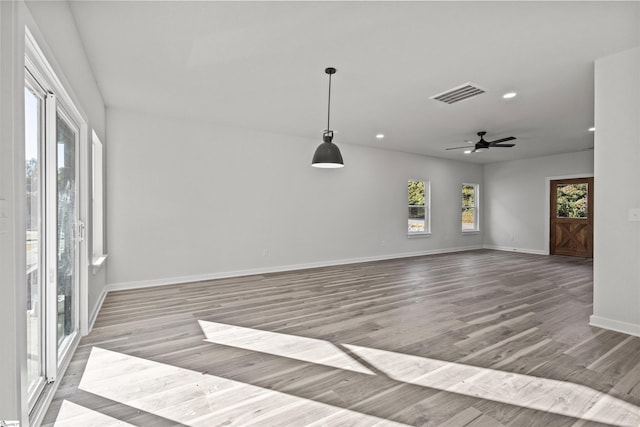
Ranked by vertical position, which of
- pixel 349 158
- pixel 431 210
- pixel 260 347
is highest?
pixel 349 158

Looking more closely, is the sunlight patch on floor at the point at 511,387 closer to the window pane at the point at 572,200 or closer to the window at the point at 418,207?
the window at the point at 418,207

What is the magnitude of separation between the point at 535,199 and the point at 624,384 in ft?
25.7

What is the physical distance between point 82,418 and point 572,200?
10.4 meters

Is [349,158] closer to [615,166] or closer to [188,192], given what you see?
[188,192]

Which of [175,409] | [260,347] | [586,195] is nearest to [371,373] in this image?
[260,347]

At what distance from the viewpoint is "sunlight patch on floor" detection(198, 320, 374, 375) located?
8.19 feet

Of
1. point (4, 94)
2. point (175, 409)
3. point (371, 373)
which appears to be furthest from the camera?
point (371, 373)

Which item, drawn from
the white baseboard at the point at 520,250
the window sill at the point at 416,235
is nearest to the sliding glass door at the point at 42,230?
the window sill at the point at 416,235

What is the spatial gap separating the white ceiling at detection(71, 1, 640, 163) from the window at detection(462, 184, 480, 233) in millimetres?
4428

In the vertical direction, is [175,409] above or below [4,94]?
below

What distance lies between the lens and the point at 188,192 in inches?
207

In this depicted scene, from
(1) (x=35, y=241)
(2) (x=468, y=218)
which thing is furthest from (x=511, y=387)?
(2) (x=468, y=218)

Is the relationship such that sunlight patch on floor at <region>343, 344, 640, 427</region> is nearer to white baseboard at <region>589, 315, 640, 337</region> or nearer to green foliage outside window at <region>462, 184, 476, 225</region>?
white baseboard at <region>589, 315, 640, 337</region>

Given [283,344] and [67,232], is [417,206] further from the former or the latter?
[67,232]
